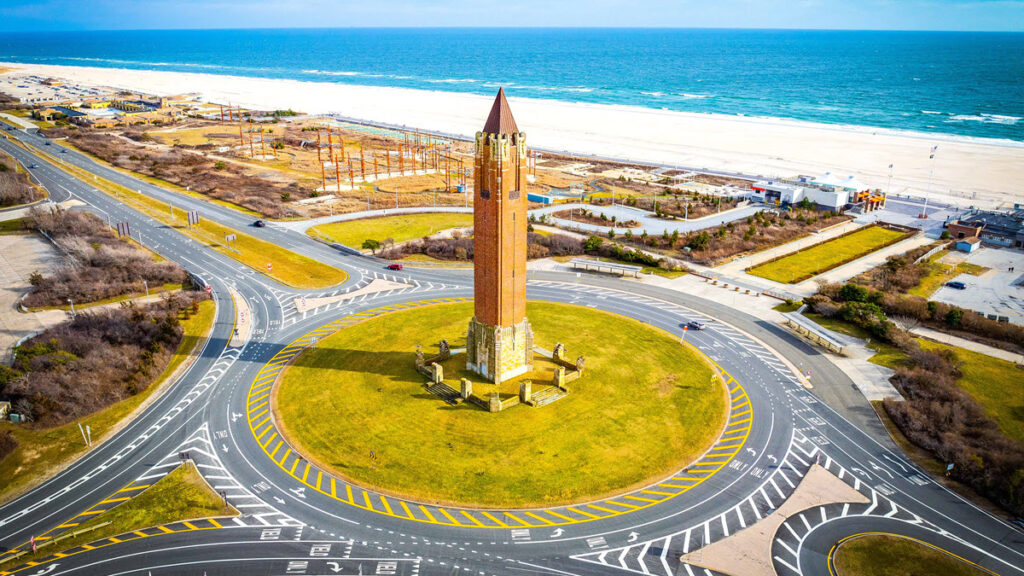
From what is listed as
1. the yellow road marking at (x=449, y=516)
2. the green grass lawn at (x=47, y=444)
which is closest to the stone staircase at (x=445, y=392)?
the yellow road marking at (x=449, y=516)

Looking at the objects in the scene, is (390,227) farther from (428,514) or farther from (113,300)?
(428,514)

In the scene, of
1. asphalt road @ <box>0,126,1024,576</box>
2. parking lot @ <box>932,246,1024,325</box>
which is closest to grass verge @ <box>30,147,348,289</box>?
asphalt road @ <box>0,126,1024,576</box>

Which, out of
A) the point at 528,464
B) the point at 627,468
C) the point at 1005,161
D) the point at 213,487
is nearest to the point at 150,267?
the point at 213,487

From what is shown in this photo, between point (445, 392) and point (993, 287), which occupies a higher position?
point (993, 287)

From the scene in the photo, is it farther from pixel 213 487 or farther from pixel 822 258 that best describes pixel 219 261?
pixel 822 258

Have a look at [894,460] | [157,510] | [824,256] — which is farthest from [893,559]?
[824,256]

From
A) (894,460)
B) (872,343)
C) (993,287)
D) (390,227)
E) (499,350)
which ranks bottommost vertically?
(894,460)

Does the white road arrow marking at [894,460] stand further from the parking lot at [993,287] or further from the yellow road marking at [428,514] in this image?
the parking lot at [993,287]
